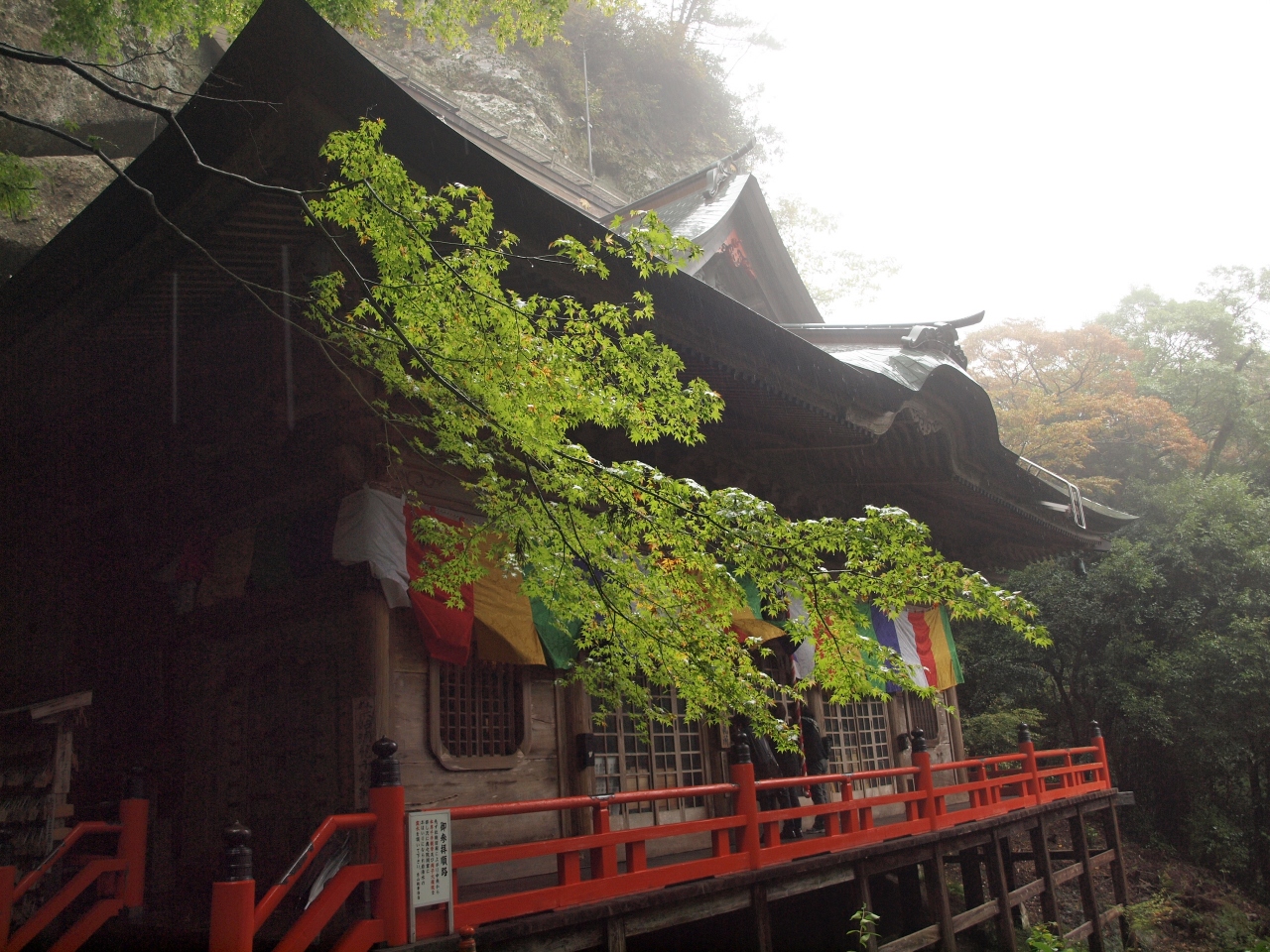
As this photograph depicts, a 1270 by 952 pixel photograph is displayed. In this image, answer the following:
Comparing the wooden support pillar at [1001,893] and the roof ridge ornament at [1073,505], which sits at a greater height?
the roof ridge ornament at [1073,505]

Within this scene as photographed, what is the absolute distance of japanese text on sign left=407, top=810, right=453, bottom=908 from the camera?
13.4 feet

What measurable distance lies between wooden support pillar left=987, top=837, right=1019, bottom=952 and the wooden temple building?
0.54 metres

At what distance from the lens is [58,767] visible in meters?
6.23

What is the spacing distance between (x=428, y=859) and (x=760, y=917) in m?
3.06

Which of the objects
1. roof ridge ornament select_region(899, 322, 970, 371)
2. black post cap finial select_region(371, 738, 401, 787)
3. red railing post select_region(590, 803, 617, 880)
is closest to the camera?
black post cap finial select_region(371, 738, 401, 787)

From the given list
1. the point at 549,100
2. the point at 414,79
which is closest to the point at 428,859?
the point at 414,79

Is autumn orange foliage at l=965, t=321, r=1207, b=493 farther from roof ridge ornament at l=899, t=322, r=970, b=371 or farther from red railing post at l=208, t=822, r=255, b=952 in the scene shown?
red railing post at l=208, t=822, r=255, b=952

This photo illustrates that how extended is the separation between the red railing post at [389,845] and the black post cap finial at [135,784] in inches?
115

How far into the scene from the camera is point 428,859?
13.7ft

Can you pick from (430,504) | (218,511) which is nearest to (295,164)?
(430,504)

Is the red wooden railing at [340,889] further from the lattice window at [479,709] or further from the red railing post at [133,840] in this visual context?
the red railing post at [133,840]

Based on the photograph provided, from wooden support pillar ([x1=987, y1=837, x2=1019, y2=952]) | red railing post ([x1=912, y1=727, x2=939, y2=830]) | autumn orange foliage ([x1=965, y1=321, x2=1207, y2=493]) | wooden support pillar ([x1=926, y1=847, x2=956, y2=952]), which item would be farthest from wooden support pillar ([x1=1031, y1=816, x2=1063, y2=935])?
autumn orange foliage ([x1=965, y1=321, x2=1207, y2=493])

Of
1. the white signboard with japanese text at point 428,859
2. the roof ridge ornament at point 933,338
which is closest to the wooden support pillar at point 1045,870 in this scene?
the roof ridge ornament at point 933,338

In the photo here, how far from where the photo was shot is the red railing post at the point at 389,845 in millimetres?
3994
